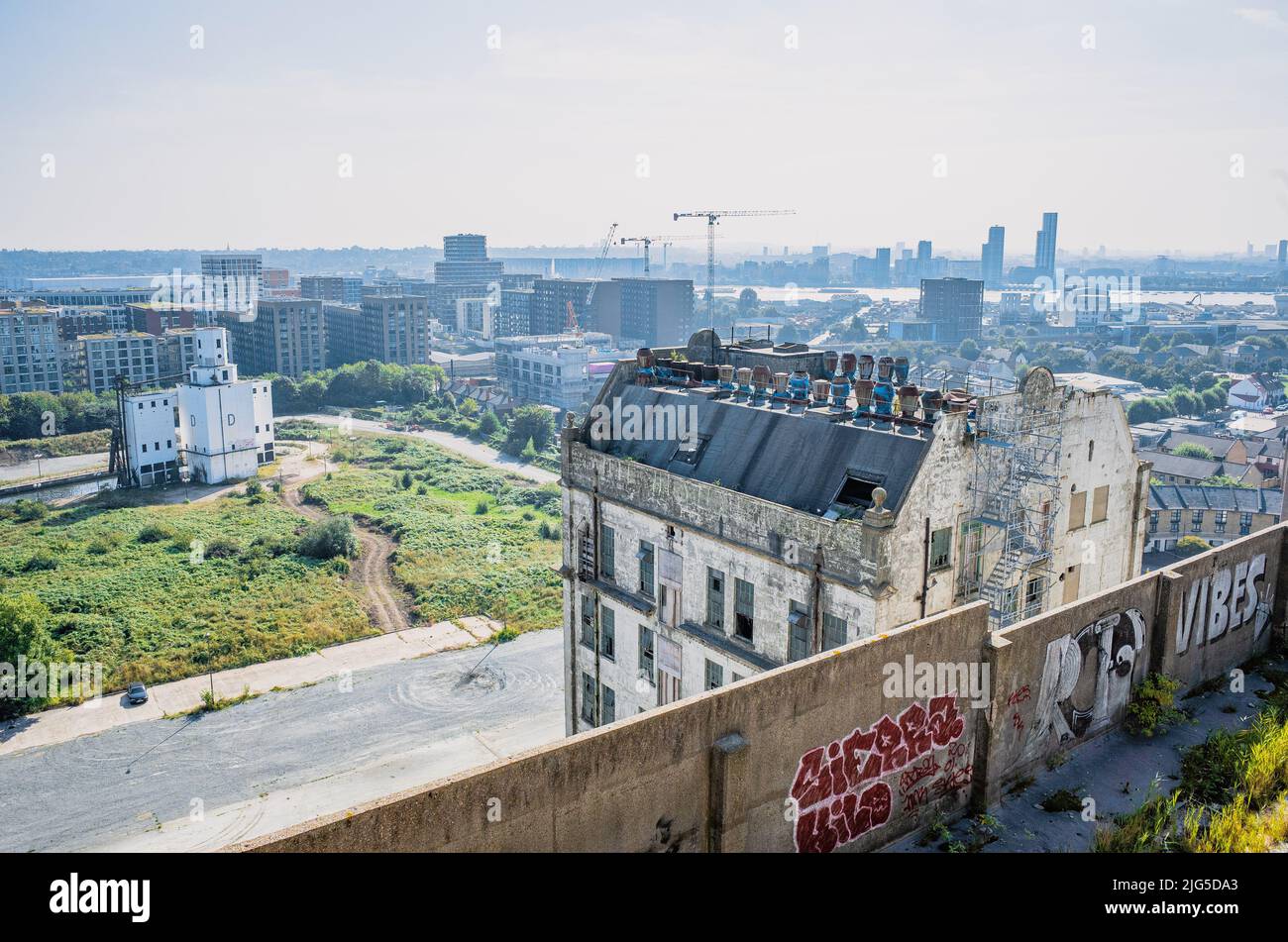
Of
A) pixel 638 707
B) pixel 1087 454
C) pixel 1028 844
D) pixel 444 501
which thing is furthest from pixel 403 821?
pixel 444 501

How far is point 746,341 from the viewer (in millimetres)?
49750

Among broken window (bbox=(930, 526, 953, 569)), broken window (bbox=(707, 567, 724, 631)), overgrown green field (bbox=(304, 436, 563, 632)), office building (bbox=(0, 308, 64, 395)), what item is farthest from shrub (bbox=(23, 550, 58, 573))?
office building (bbox=(0, 308, 64, 395))

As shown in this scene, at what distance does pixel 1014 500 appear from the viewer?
3266 centimetres

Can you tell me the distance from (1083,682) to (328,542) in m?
75.8

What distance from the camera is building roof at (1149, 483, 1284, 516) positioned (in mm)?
90562

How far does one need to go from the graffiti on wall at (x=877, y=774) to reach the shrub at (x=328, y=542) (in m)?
74.6

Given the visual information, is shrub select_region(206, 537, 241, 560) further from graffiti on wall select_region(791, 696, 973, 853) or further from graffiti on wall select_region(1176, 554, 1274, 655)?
graffiti on wall select_region(1176, 554, 1274, 655)

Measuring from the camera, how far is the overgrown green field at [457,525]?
78562mm

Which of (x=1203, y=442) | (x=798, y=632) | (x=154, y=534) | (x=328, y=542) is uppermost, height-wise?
(x=798, y=632)

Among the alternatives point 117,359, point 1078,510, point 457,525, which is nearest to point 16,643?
point 457,525

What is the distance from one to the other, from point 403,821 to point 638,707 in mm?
25037
